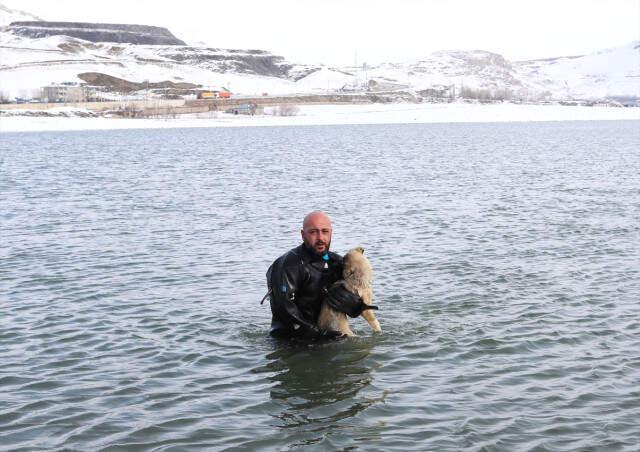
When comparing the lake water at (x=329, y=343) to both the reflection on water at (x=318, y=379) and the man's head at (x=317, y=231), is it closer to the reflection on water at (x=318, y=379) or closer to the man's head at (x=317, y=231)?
the reflection on water at (x=318, y=379)

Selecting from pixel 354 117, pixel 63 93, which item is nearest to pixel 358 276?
pixel 354 117

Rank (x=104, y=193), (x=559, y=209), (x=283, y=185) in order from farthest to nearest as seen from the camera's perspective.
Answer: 1. (x=283, y=185)
2. (x=104, y=193)
3. (x=559, y=209)

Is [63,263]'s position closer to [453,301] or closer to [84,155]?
[453,301]

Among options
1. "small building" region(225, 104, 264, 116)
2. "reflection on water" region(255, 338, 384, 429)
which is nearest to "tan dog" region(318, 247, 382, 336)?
"reflection on water" region(255, 338, 384, 429)

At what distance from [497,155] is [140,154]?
26396 mm

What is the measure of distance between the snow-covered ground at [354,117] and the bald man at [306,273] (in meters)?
113

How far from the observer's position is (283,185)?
122ft

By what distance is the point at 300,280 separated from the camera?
1139 centimetres

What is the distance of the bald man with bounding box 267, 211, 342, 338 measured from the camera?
36.8 ft

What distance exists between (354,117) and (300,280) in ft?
488

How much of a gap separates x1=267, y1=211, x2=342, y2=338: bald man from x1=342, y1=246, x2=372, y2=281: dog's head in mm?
295

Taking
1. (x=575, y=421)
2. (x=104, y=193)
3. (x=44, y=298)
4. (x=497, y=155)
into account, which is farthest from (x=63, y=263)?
(x=497, y=155)

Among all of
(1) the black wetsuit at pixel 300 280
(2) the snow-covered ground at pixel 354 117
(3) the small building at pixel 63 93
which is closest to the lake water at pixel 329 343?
(1) the black wetsuit at pixel 300 280

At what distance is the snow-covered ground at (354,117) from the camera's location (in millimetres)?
125875
